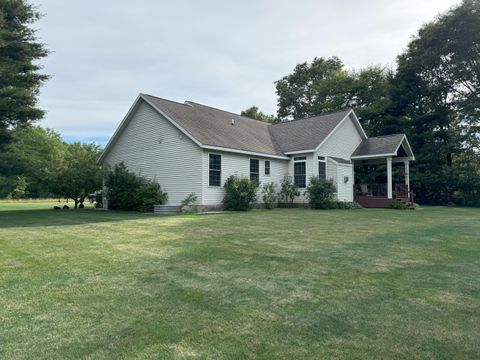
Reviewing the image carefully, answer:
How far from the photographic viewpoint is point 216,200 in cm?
1672

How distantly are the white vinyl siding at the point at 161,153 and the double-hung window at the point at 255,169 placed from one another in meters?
3.67

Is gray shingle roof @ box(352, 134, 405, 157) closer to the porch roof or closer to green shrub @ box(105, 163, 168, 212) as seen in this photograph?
the porch roof

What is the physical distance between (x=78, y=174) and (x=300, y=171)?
41.2 ft

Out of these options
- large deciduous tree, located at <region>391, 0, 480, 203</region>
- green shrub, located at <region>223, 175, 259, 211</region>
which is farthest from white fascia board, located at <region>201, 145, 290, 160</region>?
large deciduous tree, located at <region>391, 0, 480, 203</region>

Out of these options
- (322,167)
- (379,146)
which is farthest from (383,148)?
(322,167)

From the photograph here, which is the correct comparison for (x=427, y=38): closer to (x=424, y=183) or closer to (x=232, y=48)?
(x=424, y=183)

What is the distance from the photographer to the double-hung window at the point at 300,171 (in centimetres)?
2030

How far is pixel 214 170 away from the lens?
655 inches

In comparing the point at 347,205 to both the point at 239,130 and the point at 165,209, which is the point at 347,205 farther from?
the point at 165,209

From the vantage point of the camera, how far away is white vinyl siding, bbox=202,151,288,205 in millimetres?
16219

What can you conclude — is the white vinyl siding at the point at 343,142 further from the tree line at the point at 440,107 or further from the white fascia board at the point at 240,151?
the tree line at the point at 440,107

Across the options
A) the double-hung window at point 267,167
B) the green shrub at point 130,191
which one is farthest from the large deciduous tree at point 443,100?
the green shrub at point 130,191

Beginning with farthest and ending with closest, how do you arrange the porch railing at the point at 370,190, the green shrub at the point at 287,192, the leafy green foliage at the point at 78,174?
the porch railing at the point at 370,190
the green shrub at the point at 287,192
the leafy green foliage at the point at 78,174

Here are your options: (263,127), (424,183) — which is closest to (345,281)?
(263,127)
